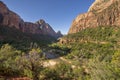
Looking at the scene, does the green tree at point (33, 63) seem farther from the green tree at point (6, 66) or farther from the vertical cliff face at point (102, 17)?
the vertical cliff face at point (102, 17)

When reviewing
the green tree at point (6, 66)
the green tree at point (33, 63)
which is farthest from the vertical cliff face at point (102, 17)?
the green tree at point (33, 63)

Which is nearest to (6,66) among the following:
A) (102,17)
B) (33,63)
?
(33,63)

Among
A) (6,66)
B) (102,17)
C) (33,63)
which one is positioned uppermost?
(102,17)

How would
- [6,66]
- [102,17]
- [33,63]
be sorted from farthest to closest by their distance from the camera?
[102,17], [6,66], [33,63]

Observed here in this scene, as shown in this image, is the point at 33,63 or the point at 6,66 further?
the point at 6,66

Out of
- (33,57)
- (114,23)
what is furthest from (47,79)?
(114,23)

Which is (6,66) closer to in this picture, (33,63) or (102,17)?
(33,63)

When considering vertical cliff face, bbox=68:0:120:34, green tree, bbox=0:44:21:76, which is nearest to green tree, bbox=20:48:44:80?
green tree, bbox=0:44:21:76

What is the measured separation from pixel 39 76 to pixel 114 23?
98.7m

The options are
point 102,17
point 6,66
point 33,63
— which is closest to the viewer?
point 33,63

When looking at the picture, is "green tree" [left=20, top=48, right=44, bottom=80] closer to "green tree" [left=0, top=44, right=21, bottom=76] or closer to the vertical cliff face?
"green tree" [left=0, top=44, right=21, bottom=76]

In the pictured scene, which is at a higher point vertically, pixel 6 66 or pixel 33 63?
pixel 33 63

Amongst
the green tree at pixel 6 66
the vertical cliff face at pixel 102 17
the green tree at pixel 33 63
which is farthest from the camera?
the vertical cliff face at pixel 102 17

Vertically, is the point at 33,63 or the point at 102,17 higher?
the point at 102,17
